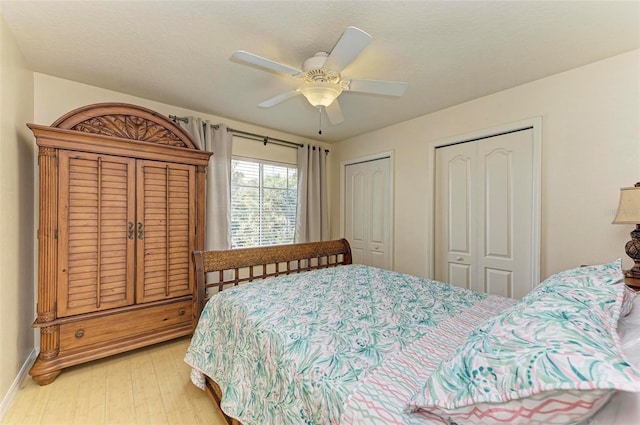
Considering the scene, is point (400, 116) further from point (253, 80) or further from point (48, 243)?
point (48, 243)

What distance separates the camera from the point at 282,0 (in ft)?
4.99

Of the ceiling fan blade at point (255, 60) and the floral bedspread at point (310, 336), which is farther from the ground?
the ceiling fan blade at point (255, 60)

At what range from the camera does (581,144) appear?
220cm

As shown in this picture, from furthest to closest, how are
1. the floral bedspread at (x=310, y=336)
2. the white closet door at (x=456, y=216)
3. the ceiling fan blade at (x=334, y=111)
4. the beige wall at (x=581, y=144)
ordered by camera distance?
the white closet door at (x=456, y=216) < the ceiling fan blade at (x=334, y=111) < the beige wall at (x=581, y=144) < the floral bedspread at (x=310, y=336)

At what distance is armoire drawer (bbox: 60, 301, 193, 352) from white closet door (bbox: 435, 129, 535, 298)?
282cm

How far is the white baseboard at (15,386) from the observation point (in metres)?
1.74

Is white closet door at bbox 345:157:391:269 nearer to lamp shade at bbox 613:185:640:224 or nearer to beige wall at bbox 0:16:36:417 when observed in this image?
lamp shade at bbox 613:185:640:224

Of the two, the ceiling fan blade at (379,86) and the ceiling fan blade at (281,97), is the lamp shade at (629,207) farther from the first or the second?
the ceiling fan blade at (281,97)

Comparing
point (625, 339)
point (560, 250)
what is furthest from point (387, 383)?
point (560, 250)

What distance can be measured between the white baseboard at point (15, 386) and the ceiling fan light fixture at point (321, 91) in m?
2.78

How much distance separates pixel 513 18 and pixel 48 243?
350cm

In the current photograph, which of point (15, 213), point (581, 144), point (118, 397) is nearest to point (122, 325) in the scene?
point (118, 397)

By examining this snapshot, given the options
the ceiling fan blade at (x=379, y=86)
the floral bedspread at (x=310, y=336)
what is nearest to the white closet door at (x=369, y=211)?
the floral bedspread at (x=310, y=336)

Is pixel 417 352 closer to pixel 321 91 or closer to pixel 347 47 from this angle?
pixel 347 47
